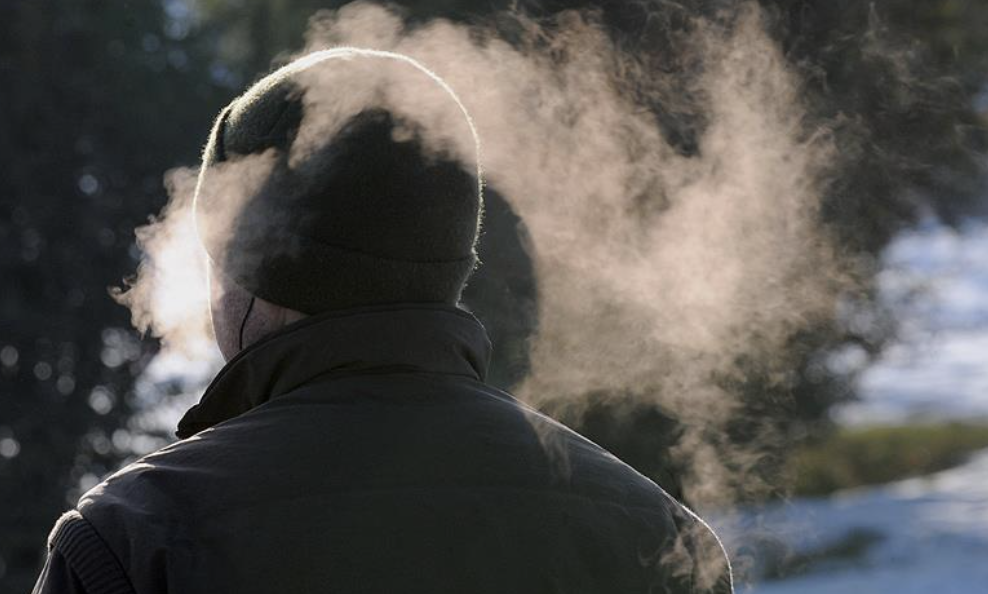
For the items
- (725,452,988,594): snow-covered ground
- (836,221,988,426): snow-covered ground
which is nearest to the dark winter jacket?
(836,221,988,426): snow-covered ground

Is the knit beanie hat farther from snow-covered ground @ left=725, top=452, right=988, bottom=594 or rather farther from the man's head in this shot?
snow-covered ground @ left=725, top=452, right=988, bottom=594

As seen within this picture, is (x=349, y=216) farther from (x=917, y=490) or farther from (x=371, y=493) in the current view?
(x=917, y=490)

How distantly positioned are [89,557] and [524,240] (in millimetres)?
2661

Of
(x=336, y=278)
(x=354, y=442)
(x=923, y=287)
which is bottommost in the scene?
(x=923, y=287)

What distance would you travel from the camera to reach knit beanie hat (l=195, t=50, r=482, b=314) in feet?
5.85

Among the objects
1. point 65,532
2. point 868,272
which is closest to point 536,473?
point 65,532

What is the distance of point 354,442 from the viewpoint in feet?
5.43

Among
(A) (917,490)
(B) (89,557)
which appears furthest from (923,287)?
(A) (917,490)

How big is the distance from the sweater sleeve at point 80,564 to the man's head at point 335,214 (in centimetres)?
39

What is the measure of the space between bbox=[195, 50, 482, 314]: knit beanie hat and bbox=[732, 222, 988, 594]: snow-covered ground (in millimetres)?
4578

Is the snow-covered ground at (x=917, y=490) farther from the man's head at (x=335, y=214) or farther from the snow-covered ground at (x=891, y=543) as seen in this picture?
the man's head at (x=335, y=214)

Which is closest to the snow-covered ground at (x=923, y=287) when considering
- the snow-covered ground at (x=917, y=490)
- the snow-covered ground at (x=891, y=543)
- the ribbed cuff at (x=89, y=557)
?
the snow-covered ground at (x=917, y=490)

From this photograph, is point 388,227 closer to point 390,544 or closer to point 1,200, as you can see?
point 390,544

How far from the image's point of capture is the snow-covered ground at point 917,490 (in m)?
7.64
